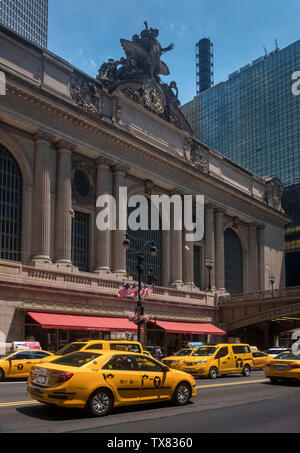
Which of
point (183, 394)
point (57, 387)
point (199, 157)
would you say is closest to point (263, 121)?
point (199, 157)

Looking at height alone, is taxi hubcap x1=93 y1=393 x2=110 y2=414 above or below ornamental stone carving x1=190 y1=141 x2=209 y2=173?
below

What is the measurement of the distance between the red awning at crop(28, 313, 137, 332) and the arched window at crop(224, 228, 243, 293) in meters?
24.1

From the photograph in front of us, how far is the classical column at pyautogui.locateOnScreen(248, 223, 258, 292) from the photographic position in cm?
6419

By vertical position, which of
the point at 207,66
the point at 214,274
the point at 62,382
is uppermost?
the point at 207,66

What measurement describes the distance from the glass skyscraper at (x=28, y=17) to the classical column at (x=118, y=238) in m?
93.2

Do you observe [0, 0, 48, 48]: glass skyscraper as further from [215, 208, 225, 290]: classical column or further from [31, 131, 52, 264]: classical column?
[31, 131, 52, 264]: classical column

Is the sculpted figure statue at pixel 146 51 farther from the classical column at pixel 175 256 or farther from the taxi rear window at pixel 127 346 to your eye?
the taxi rear window at pixel 127 346

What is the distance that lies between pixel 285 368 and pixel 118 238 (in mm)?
24822

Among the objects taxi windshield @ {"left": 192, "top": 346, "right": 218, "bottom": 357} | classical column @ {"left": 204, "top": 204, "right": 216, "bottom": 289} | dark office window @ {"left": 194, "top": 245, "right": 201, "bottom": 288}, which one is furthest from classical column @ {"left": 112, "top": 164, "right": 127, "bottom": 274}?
taxi windshield @ {"left": 192, "top": 346, "right": 218, "bottom": 357}

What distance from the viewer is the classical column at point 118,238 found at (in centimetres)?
4309

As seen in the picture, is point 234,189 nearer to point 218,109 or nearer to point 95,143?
point 95,143
